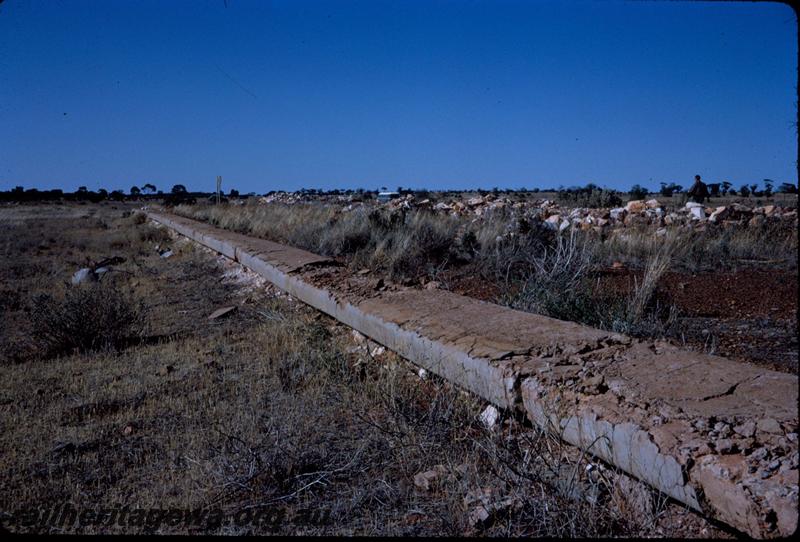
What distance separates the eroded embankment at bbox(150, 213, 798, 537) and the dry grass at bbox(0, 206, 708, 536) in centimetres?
17

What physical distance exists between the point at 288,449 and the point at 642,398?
1.86 meters

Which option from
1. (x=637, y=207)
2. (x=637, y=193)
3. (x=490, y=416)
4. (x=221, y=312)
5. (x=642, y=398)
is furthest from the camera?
(x=637, y=193)

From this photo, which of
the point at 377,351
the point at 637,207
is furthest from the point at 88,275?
the point at 637,207

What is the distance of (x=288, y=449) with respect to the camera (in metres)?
3.44

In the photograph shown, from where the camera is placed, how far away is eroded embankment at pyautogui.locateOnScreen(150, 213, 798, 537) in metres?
2.16

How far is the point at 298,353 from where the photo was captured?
5.28 metres

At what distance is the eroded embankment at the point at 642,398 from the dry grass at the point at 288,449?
170 mm

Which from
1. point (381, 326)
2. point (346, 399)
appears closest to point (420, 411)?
point (346, 399)

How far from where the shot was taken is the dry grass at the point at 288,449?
108 inches

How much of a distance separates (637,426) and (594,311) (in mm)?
2760

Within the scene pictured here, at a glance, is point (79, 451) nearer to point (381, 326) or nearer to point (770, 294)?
point (381, 326)

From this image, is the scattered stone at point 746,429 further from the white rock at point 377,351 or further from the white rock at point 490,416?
the white rock at point 377,351

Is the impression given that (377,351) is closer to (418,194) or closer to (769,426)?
(769,426)

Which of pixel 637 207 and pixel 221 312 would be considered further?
pixel 637 207
